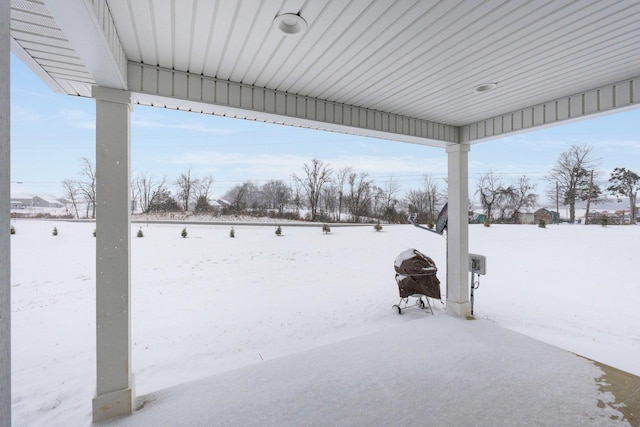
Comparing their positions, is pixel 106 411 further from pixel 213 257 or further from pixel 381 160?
pixel 381 160

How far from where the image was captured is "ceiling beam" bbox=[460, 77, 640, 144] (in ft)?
8.94

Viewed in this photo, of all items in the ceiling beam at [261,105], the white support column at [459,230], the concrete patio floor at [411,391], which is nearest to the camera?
the concrete patio floor at [411,391]

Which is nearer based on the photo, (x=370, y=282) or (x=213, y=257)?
(x=370, y=282)

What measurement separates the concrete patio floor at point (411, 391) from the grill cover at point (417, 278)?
1.53 metres

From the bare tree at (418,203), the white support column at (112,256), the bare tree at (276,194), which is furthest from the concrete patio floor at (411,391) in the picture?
the bare tree at (276,194)

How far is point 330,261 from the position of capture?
9.73 metres

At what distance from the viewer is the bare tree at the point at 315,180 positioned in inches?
777

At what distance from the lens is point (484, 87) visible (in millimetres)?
2920

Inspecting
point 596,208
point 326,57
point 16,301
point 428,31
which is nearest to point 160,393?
point 326,57

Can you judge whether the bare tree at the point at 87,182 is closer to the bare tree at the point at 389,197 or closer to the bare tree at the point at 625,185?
the bare tree at the point at 389,197

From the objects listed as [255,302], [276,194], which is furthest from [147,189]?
[255,302]

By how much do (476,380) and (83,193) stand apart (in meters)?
21.5

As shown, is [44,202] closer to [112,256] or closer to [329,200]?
[329,200]

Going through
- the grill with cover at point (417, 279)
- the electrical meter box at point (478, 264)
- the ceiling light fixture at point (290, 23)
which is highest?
the ceiling light fixture at point (290, 23)
